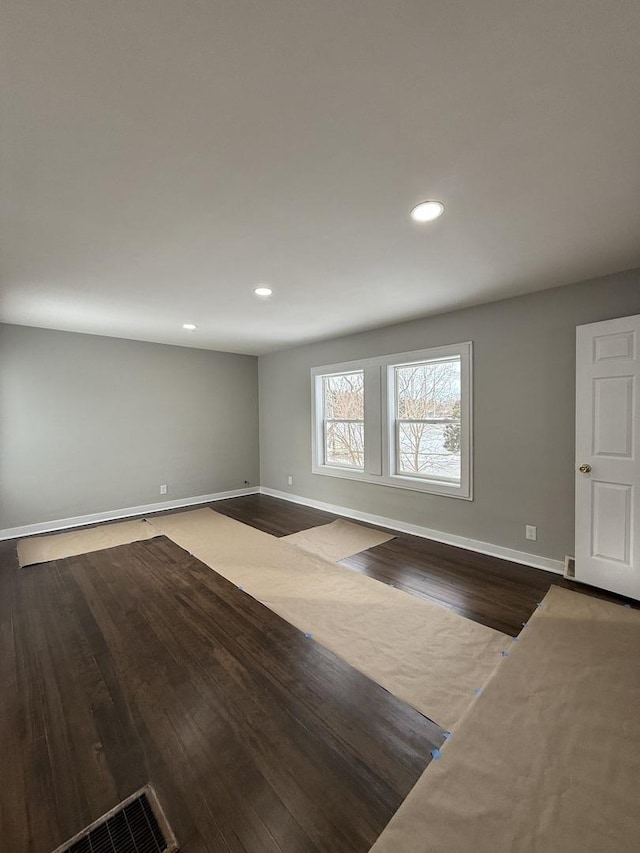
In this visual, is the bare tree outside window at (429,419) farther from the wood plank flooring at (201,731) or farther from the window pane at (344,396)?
the wood plank flooring at (201,731)

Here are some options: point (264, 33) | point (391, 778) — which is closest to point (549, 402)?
point (391, 778)

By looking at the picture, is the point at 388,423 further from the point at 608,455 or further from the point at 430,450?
the point at 608,455

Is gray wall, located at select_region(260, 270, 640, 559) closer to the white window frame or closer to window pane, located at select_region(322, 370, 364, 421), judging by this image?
the white window frame

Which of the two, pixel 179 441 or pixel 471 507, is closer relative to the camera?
pixel 471 507

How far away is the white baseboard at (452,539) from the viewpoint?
3.21m

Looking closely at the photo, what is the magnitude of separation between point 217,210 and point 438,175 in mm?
1136

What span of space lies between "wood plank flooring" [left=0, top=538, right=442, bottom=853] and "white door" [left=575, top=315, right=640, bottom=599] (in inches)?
80.8

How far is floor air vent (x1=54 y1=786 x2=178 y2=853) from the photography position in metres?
1.16

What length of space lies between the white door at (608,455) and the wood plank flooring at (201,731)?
2053mm

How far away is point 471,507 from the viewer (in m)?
3.71

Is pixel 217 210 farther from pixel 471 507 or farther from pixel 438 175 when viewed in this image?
pixel 471 507

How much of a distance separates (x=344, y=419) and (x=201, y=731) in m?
4.03

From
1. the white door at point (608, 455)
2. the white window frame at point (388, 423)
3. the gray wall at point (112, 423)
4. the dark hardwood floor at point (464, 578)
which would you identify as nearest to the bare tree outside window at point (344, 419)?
the white window frame at point (388, 423)

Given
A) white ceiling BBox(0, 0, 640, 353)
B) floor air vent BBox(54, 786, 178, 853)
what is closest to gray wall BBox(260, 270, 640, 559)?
white ceiling BBox(0, 0, 640, 353)
